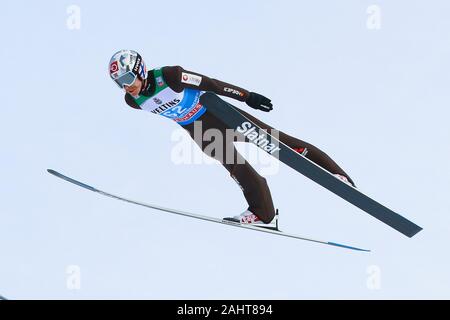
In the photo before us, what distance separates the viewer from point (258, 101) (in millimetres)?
9289

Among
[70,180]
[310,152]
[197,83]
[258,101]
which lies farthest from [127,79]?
[310,152]

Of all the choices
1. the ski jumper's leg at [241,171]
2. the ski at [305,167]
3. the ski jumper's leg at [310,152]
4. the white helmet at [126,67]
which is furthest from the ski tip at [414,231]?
the white helmet at [126,67]

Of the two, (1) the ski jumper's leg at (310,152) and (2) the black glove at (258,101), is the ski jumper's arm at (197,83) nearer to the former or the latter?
(2) the black glove at (258,101)

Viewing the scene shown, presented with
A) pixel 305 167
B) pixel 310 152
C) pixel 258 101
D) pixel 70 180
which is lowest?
pixel 305 167

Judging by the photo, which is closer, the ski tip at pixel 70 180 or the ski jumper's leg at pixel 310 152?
the ski jumper's leg at pixel 310 152

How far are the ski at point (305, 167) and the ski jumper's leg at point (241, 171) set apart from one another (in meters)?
0.40

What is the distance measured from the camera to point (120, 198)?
34.2ft

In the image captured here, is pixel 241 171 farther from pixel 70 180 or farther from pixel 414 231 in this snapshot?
pixel 70 180

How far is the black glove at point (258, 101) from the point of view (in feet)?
30.5

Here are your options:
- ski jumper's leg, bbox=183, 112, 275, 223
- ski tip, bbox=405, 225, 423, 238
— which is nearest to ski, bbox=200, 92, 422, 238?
ski tip, bbox=405, 225, 423, 238

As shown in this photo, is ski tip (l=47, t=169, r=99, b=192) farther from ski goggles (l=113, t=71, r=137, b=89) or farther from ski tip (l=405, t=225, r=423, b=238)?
ski tip (l=405, t=225, r=423, b=238)

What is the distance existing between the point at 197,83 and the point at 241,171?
145 centimetres

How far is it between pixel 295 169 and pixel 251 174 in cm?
68

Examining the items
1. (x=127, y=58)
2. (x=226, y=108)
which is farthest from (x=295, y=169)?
(x=127, y=58)
